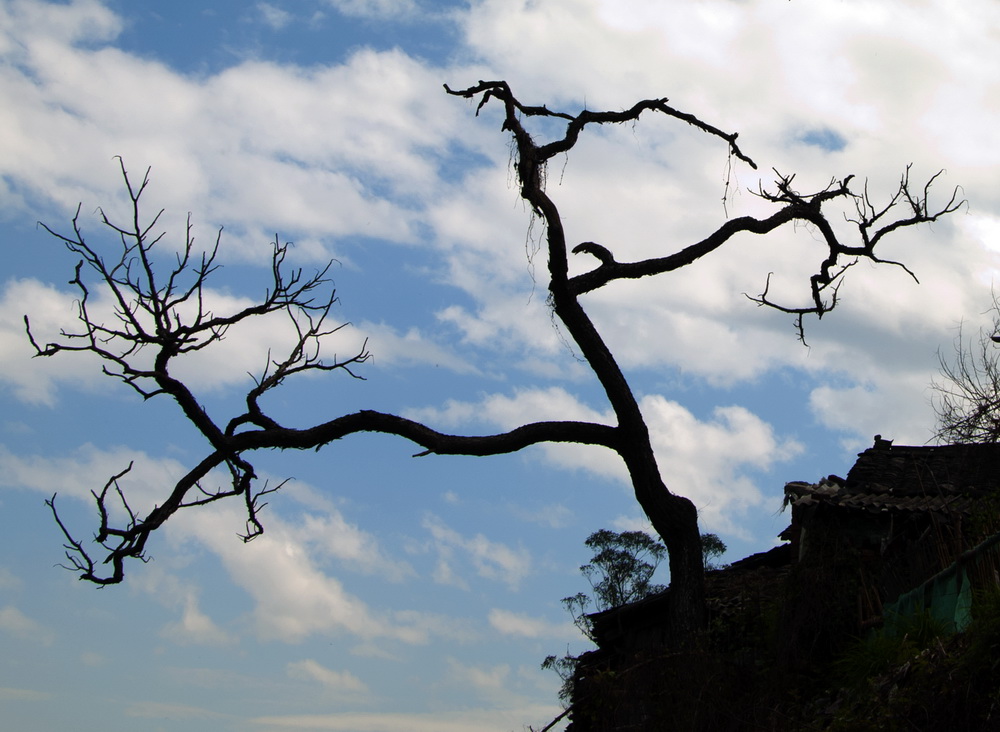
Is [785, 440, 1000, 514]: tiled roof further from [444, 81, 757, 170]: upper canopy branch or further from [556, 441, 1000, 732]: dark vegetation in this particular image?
[444, 81, 757, 170]: upper canopy branch

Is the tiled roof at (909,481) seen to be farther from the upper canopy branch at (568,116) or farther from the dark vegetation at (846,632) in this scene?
the upper canopy branch at (568,116)

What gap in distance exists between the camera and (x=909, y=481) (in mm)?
14422

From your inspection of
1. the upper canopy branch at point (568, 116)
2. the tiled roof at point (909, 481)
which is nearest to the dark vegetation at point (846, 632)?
the tiled roof at point (909, 481)

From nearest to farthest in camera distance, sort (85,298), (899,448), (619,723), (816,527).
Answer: (85,298), (619,723), (816,527), (899,448)

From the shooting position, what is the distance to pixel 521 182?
404 inches

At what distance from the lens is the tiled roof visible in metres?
12.1

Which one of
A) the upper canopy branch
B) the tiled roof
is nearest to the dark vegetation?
the tiled roof

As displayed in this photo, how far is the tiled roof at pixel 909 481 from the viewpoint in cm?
1209

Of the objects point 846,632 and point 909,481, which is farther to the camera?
point 909,481

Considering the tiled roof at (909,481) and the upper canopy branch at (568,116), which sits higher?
the upper canopy branch at (568,116)

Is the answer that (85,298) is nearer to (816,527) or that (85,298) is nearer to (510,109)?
(510,109)

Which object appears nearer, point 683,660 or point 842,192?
point 683,660

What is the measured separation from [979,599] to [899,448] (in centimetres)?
867

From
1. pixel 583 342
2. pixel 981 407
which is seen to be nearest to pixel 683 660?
pixel 583 342
